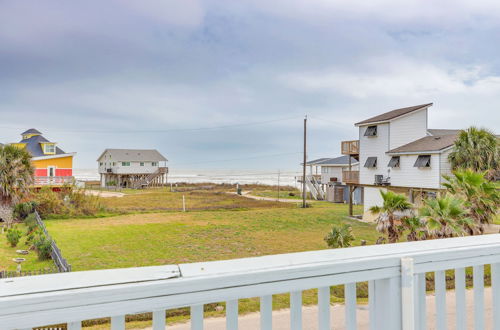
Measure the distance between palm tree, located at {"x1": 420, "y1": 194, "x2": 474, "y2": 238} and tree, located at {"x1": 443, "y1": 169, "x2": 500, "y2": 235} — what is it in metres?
1.41

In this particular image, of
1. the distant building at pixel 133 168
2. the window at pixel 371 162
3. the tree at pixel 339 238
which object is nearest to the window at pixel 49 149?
the distant building at pixel 133 168

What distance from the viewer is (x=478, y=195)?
950 centimetres

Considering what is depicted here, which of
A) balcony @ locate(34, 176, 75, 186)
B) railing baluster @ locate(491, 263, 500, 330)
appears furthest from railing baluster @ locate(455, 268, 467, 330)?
balcony @ locate(34, 176, 75, 186)

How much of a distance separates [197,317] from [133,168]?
49570 millimetres

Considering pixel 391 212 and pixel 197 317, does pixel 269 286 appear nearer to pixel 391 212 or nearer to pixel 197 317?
pixel 197 317

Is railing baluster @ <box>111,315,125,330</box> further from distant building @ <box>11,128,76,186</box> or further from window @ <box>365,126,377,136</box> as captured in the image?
distant building @ <box>11,128,76,186</box>

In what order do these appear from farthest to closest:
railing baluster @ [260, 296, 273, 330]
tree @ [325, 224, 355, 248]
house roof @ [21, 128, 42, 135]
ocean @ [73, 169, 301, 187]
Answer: ocean @ [73, 169, 301, 187]
house roof @ [21, 128, 42, 135]
tree @ [325, 224, 355, 248]
railing baluster @ [260, 296, 273, 330]

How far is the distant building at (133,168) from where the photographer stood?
47.2 metres

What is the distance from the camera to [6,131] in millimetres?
35969

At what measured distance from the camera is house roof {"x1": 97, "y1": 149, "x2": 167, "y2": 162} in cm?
4753

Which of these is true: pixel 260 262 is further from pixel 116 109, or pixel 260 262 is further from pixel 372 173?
pixel 116 109

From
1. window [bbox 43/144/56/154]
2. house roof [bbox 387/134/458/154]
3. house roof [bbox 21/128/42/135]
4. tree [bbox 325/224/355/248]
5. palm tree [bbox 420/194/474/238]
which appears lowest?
tree [bbox 325/224/355/248]

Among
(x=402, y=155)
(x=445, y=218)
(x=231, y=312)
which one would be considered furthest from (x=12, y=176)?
(x=402, y=155)

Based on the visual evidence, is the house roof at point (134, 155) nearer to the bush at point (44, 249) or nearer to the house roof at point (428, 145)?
the house roof at point (428, 145)
